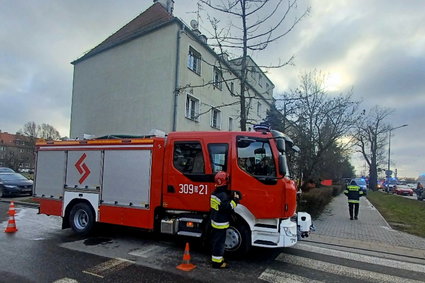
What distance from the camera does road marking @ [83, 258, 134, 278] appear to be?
5172mm

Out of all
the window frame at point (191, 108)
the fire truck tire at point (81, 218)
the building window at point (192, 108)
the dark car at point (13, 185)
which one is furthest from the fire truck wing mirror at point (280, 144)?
the dark car at point (13, 185)

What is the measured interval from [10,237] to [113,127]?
37.6ft

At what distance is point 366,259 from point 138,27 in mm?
17647

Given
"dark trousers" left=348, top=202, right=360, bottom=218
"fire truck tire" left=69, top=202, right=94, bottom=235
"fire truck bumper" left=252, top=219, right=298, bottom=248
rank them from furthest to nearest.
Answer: "dark trousers" left=348, top=202, right=360, bottom=218, "fire truck tire" left=69, top=202, right=94, bottom=235, "fire truck bumper" left=252, top=219, right=298, bottom=248

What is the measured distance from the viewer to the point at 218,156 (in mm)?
6469

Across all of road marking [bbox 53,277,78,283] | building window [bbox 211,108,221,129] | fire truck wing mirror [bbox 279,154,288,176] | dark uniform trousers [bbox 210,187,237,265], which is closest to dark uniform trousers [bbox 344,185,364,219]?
fire truck wing mirror [bbox 279,154,288,176]

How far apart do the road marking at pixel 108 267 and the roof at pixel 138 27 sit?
1387cm

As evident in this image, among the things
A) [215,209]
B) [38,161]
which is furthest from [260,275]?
[38,161]

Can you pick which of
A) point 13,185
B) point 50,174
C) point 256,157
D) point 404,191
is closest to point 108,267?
point 256,157

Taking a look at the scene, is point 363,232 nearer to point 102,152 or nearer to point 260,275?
point 260,275

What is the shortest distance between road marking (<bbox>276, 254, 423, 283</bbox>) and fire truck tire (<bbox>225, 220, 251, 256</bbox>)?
86 cm

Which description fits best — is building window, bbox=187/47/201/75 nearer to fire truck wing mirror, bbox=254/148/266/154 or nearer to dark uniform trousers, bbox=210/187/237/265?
fire truck wing mirror, bbox=254/148/266/154

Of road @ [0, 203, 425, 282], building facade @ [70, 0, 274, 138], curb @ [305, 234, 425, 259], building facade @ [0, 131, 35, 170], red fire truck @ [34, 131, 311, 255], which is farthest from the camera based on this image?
building facade @ [0, 131, 35, 170]

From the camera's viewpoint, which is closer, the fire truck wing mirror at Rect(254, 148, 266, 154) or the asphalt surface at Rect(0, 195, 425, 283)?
the asphalt surface at Rect(0, 195, 425, 283)
